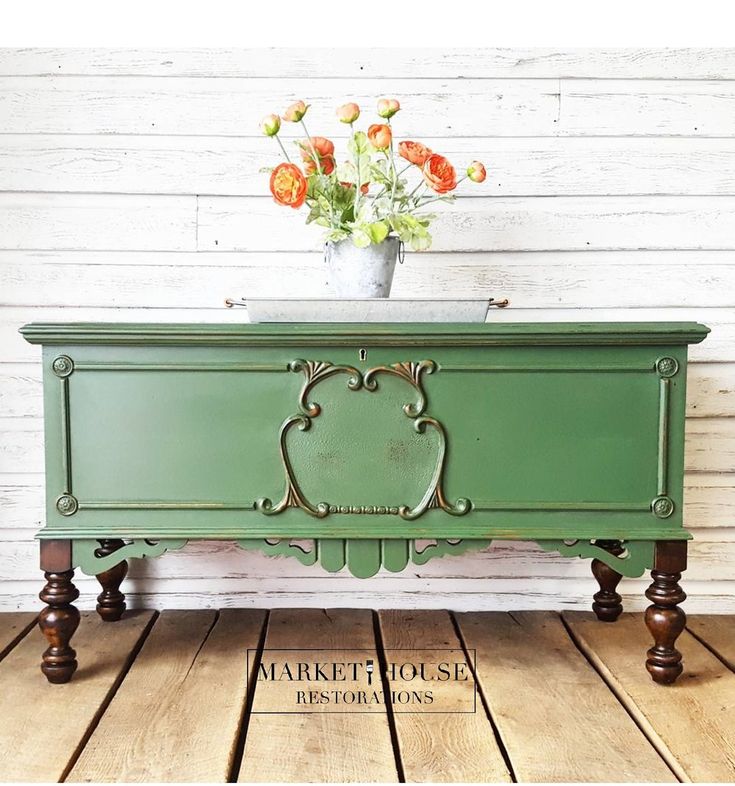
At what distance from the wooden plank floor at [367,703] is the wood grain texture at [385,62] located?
140 centimetres

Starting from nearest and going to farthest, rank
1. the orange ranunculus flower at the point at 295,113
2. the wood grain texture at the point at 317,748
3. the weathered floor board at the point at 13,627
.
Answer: the wood grain texture at the point at 317,748
the orange ranunculus flower at the point at 295,113
the weathered floor board at the point at 13,627

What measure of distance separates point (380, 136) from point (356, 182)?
10cm

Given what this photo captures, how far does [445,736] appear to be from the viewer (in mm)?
1422

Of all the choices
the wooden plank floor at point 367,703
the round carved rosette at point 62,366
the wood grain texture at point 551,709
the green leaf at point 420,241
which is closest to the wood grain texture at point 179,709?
the wooden plank floor at point 367,703

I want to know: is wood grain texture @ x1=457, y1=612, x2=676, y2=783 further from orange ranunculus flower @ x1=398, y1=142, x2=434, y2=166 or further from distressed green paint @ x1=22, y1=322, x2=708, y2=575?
orange ranunculus flower @ x1=398, y1=142, x2=434, y2=166

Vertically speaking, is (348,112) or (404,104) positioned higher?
(404,104)

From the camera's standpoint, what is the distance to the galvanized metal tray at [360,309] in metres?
1.58

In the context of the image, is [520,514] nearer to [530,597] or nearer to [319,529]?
[319,529]

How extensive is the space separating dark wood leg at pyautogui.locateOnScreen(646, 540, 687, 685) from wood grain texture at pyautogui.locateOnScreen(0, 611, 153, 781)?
1114 millimetres

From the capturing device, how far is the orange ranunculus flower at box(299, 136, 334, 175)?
1698 millimetres

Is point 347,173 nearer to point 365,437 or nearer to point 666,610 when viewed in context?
point 365,437

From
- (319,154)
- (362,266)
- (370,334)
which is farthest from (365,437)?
(319,154)

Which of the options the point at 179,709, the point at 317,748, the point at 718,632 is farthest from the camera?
the point at 718,632

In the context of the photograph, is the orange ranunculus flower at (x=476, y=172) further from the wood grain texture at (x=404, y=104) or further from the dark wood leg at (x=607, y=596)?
the dark wood leg at (x=607, y=596)
